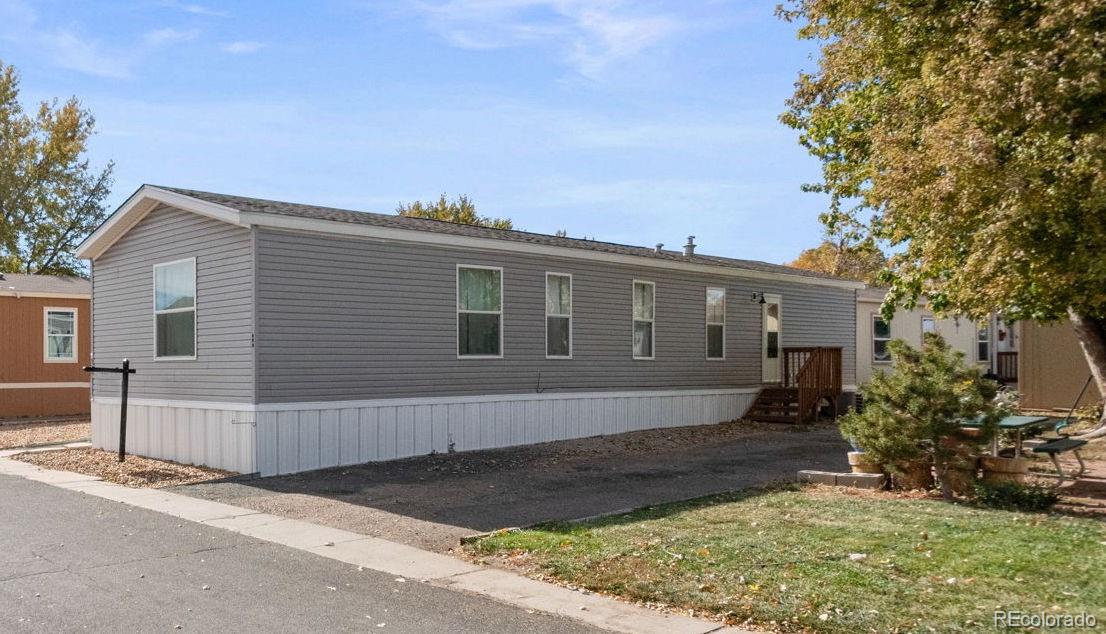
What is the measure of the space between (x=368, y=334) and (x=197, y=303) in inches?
100

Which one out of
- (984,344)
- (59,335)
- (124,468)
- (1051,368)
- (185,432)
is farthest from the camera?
(984,344)

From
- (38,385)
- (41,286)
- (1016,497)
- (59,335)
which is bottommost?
(1016,497)

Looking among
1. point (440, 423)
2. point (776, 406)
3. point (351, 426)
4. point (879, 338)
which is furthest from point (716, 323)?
point (879, 338)

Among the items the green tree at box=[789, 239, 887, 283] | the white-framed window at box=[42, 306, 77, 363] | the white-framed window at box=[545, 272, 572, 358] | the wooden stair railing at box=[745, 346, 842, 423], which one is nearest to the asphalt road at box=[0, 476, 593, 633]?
the white-framed window at box=[545, 272, 572, 358]

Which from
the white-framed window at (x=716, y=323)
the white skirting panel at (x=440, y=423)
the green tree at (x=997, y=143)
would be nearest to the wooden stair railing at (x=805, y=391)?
the white-framed window at (x=716, y=323)

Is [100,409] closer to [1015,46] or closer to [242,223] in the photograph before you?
[242,223]

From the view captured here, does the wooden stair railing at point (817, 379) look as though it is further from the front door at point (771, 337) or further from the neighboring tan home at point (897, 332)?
the neighboring tan home at point (897, 332)

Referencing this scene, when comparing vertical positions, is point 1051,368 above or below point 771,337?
below

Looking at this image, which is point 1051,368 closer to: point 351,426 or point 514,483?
point 514,483

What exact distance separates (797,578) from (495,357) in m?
9.54

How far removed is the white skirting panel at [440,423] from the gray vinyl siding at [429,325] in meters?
0.20

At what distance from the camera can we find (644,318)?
1842 cm

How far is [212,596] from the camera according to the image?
21.6 ft

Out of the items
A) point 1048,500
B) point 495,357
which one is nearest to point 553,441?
point 495,357
